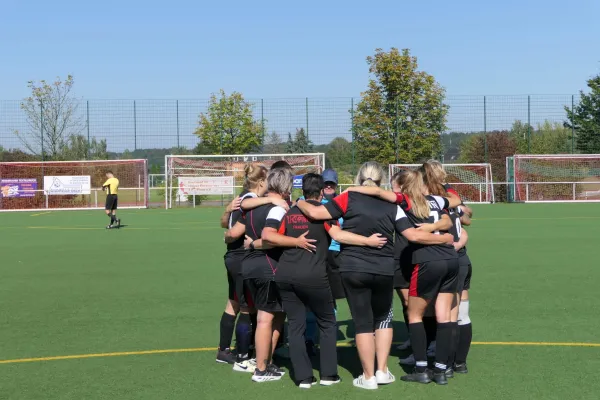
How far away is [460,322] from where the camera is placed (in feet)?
20.4

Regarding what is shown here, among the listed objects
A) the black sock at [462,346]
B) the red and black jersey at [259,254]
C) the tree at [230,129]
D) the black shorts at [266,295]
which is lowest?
the black sock at [462,346]

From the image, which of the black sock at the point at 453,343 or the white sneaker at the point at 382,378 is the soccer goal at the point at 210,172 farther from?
the white sneaker at the point at 382,378

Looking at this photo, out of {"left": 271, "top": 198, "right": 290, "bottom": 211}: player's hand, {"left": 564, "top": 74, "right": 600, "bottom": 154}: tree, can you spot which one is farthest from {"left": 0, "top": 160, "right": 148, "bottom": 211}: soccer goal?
{"left": 271, "top": 198, "right": 290, "bottom": 211}: player's hand

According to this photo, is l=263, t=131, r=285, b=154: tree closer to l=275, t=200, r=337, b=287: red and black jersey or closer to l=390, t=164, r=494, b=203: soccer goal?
l=390, t=164, r=494, b=203: soccer goal

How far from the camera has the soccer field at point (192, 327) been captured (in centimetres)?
574

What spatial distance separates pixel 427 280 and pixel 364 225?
70cm

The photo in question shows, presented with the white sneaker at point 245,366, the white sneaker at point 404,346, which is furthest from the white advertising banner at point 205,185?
the white sneaker at point 245,366

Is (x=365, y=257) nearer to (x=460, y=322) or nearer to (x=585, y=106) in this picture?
(x=460, y=322)

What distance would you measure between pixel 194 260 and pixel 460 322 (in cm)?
824

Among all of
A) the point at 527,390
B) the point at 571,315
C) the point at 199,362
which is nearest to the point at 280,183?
the point at 199,362

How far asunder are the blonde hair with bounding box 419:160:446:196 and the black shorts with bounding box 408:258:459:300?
606 millimetres

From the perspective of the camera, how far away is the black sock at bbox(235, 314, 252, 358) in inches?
250

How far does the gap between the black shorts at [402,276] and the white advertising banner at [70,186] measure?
30592 mm

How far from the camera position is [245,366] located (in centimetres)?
629
